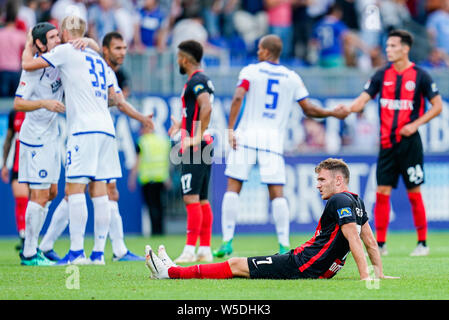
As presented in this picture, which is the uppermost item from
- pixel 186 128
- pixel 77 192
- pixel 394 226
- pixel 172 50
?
pixel 172 50

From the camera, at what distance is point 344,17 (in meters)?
19.4

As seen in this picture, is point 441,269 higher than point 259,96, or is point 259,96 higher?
point 259,96

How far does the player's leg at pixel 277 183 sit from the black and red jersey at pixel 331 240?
132 inches

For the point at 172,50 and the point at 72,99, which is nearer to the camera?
the point at 72,99

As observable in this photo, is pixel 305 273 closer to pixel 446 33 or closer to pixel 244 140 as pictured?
pixel 244 140

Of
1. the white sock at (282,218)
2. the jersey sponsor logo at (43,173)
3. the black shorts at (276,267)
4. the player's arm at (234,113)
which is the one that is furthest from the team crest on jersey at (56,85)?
the black shorts at (276,267)

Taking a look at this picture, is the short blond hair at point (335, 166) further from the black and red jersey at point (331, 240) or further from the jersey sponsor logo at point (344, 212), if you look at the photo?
the jersey sponsor logo at point (344, 212)

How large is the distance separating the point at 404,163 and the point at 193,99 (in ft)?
9.43

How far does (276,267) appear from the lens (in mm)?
6945

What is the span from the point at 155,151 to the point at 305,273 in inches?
376

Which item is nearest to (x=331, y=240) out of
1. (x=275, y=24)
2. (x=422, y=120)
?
(x=422, y=120)

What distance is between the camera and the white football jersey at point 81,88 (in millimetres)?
8711
